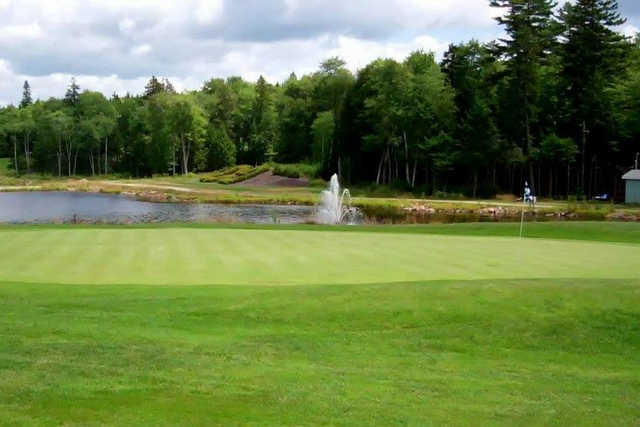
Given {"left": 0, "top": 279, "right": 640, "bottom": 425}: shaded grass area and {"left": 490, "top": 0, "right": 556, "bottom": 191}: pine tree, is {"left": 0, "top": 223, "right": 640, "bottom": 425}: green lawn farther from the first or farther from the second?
{"left": 490, "top": 0, "right": 556, "bottom": 191}: pine tree

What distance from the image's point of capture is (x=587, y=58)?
2399 inches

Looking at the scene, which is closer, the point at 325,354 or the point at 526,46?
the point at 325,354

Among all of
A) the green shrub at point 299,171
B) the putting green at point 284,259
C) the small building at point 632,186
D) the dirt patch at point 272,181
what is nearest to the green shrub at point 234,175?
the dirt patch at point 272,181

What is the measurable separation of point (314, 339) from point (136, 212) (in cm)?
4771

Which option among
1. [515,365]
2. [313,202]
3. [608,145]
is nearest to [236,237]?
[515,365]

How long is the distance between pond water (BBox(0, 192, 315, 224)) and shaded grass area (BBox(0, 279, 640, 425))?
3265cm

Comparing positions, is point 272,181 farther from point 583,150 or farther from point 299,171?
point 583,150

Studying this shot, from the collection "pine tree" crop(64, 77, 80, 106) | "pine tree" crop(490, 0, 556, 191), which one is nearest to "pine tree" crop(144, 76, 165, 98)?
"pine tree" crop(64, 77, 80, 106)

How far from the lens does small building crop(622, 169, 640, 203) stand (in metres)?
53.5

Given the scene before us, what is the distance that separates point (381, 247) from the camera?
18406 millimetres

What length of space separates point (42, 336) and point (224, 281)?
439 cm

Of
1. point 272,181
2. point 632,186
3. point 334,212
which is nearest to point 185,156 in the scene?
point 272,181

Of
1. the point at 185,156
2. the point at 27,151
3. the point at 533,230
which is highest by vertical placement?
the point at 27,151

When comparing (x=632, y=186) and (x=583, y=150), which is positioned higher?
(x=583, y=150)
